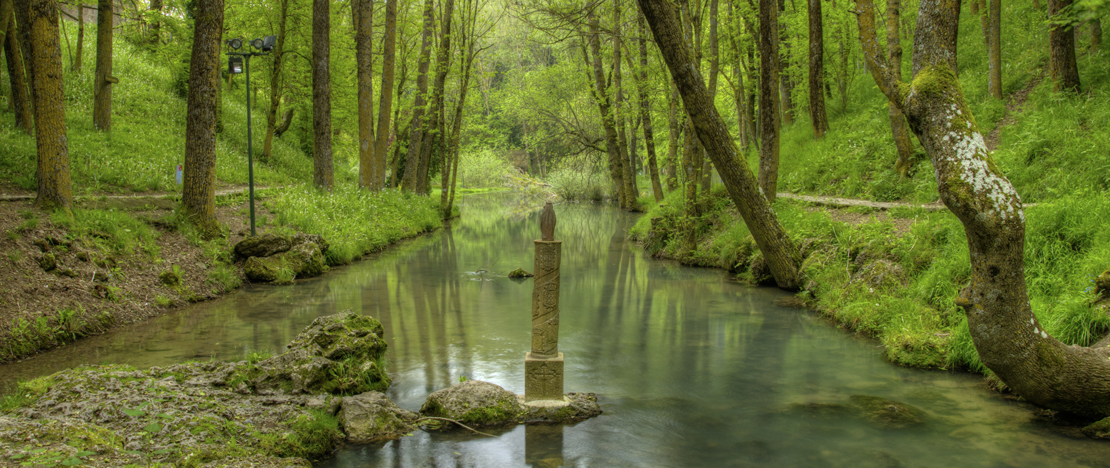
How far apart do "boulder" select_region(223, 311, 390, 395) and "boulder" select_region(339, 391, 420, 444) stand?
53cm

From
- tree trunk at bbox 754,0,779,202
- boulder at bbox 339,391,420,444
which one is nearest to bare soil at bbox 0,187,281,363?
boulder at bbox 339,391,420,444

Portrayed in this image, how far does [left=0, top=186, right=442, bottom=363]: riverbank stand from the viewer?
8039 millimetres

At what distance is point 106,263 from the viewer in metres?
9.66

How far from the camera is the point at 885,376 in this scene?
738 cm

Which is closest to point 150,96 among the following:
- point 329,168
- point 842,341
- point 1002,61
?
point 329,168

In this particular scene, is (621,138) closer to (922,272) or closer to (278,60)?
(278,60)

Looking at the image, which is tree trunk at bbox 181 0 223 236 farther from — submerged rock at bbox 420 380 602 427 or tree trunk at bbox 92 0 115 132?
submerged rock at bbox 420 380 602 427

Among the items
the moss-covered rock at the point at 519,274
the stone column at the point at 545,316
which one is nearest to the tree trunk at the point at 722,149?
the stone column at the point at 545,316

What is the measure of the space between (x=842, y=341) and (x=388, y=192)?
685 inches

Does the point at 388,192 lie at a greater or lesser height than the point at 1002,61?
lesser

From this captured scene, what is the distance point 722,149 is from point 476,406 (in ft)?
22.0

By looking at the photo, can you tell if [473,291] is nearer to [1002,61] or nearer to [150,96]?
[1002,61]

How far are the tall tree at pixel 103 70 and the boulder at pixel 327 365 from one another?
1440 centimetres

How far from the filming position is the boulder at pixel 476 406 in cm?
580
